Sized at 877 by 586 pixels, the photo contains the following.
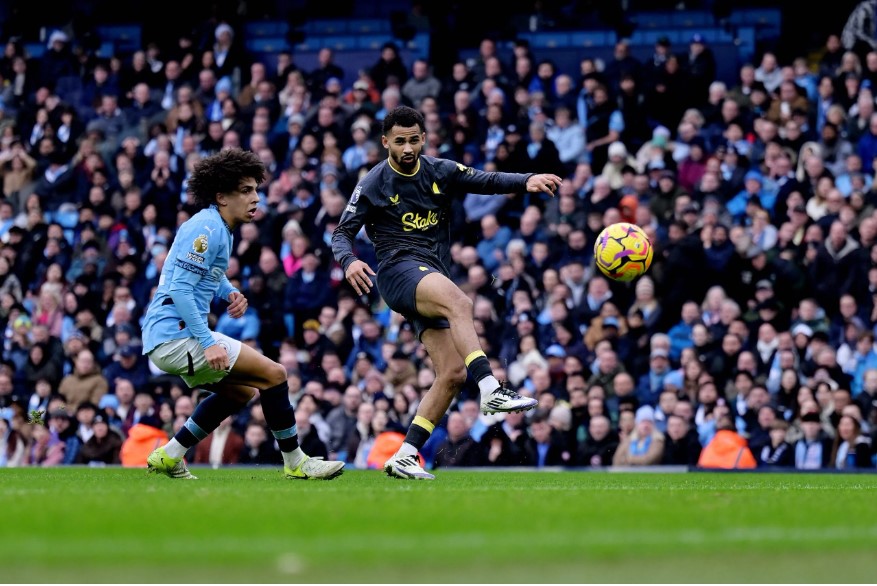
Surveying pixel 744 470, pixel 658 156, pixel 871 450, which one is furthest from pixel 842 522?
pixel 658 156

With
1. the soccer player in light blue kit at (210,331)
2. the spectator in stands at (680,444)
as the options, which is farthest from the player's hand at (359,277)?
the spectator in stands at (680,444)

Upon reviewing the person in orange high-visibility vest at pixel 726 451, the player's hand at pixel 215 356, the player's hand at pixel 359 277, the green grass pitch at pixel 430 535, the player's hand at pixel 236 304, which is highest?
the player's hand at pixel 359 277

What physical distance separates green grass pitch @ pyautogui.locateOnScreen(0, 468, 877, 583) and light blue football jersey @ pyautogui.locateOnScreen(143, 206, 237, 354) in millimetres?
1329

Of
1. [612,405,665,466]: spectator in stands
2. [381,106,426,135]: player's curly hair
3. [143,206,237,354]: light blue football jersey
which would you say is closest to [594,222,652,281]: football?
[381,106,426,135]: player's curly hair

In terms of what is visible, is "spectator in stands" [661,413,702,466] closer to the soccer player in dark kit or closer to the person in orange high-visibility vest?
the person in orange high-visibility vest

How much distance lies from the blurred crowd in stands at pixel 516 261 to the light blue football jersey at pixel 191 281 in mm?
5894

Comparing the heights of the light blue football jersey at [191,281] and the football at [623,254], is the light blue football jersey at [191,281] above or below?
below

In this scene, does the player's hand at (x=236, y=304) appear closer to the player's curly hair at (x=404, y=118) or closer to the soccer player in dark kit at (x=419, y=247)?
the soccer player in dark kit at (x=419, y=247)

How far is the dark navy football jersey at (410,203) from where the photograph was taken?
1052cm

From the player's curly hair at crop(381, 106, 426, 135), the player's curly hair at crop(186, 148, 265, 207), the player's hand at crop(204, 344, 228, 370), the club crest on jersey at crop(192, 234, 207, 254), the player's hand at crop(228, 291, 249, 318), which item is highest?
the player's curly hair at crop(381, 106, 426, 135)

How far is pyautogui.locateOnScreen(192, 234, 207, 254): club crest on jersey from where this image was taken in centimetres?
968

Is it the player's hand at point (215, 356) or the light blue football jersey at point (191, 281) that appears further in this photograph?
the light blue football jersey at point (191, 281)

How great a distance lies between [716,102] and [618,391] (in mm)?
4997

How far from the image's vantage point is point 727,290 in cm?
1659
